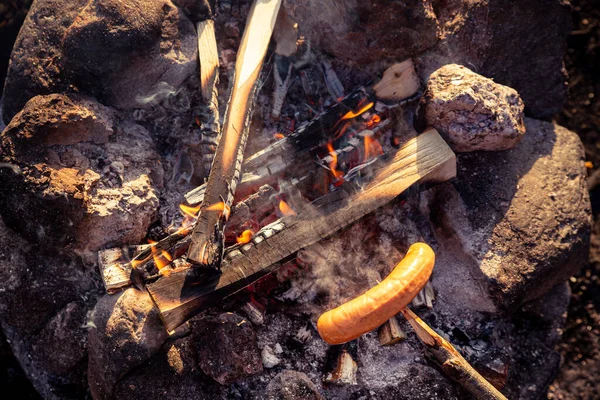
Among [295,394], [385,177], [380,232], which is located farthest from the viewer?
[380,232]

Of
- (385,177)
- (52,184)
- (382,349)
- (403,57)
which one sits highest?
(52,184)

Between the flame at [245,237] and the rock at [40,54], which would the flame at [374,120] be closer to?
the flame at [245,237]

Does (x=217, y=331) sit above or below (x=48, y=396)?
above

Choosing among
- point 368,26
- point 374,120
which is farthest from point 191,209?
point 368,26

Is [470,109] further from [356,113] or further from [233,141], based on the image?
[233,141]

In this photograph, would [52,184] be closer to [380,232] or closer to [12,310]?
[12,310]

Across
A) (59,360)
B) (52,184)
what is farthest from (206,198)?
(59,360)

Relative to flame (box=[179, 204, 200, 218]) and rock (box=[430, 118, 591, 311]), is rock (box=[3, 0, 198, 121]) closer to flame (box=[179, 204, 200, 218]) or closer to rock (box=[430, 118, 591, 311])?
flame (box=[179, 204, 200, 218])
